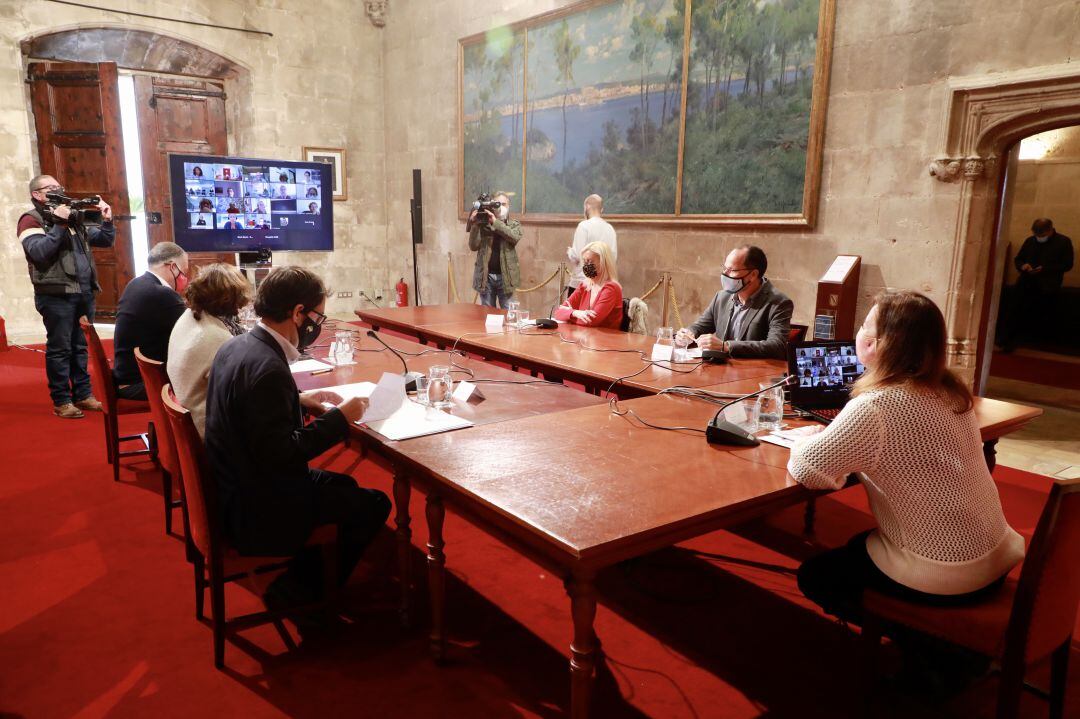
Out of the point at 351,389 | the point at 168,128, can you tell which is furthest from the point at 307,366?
the point at 168,128

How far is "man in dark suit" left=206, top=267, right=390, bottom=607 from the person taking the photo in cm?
217

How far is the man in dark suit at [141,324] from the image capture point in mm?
3807

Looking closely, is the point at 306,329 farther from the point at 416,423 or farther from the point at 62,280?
the point at 62,280

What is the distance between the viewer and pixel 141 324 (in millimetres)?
3818

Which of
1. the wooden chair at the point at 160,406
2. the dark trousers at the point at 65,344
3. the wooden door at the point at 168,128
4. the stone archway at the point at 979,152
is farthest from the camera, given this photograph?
the wooden door at the point at 168,128

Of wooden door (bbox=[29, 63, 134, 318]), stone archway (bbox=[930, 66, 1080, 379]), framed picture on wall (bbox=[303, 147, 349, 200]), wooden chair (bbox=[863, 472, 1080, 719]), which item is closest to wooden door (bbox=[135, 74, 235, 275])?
wooden door (bbox=[29, 63, 134, 318])

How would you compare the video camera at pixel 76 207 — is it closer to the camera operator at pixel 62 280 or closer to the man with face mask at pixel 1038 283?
the camera operator at pixel 62 280

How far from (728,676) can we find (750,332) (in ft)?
6.56

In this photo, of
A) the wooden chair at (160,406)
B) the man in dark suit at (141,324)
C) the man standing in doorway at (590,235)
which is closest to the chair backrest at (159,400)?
A: the wooden chair at (160,406)

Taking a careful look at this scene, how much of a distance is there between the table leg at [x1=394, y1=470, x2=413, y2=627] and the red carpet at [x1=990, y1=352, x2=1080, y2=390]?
671cm

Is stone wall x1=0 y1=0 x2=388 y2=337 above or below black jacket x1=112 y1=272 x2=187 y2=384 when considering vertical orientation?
above

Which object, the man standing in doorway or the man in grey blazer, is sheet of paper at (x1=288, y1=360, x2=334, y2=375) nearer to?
the man in grey blazer

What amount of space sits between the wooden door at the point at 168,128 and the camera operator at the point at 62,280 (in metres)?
4.02

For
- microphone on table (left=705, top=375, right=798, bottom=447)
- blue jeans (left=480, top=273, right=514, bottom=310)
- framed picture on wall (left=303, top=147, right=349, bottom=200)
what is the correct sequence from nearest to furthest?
microphone on table (left=705, top=375, right=798, bottom=447) < blue jeans (left=480, top=273, right=514, bottom=310) < framed picture on wall (left=303, top=147, right=349, bottom=200)
